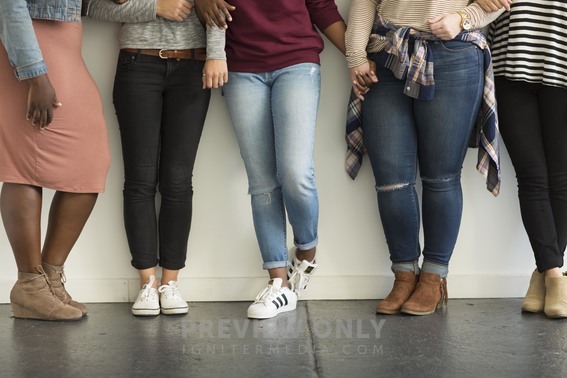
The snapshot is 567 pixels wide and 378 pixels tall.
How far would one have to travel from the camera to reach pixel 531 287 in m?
3.17

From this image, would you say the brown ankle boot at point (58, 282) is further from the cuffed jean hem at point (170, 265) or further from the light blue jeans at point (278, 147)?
the light blue jeans at point (278, 147)

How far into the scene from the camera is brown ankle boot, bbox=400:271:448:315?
305 centimetres

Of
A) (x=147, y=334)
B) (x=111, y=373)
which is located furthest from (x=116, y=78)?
(x=111, y=373)

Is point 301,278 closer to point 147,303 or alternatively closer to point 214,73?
point 147,303

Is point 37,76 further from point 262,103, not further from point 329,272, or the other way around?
point 329,272

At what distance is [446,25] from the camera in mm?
2883

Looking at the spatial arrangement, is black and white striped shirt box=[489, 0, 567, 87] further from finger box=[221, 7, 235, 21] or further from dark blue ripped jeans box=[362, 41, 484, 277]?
finger box=[221, 7, 235, 21]

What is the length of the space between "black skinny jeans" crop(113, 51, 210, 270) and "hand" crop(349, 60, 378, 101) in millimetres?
557

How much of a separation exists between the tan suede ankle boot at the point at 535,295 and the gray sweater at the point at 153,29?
1.45m

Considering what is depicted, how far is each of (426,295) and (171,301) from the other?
0.96m

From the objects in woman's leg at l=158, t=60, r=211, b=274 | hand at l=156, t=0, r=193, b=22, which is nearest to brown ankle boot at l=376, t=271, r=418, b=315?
woman's leg at l=158, t=60, r=211, b=274

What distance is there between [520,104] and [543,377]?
1093 millimetres

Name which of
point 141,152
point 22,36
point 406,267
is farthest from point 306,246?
point 22,36

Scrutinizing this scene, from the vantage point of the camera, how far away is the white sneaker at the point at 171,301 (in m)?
3.10
